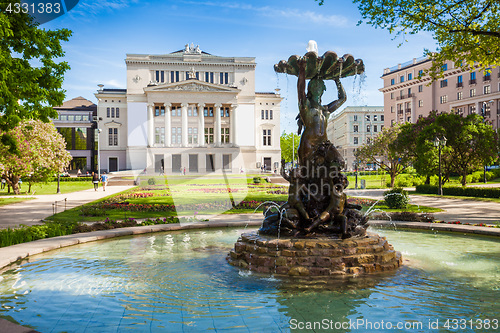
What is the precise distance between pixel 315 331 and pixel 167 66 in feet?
259

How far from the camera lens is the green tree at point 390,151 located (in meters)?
37.8

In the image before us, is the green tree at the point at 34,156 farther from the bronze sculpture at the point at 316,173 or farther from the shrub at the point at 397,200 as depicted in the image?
the bronze sculpture at the point at 316,173

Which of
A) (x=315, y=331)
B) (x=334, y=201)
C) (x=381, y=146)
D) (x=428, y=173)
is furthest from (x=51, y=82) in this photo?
(x=381, y=146)

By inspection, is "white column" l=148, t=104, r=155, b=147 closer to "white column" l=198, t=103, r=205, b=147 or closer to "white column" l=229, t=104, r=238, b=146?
"white column" l=198, t=103, r=205, b=147

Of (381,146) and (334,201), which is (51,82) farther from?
(381,146)

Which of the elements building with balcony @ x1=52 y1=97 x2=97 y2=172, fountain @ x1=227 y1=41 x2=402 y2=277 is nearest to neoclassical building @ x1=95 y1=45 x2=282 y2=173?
building with balcony @ x1=52 y1=97 x2=97 y2=172

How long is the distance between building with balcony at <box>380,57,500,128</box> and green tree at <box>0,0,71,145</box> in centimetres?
5043

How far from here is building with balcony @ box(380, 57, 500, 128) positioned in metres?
62.8

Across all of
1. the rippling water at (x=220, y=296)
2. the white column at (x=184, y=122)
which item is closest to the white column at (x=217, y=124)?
the white column at (x=184, y=122)

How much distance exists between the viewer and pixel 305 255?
7.30m

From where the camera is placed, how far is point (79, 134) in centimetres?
7800

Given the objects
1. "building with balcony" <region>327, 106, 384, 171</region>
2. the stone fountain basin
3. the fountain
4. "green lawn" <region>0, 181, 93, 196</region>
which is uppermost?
"building with balcony" <region>327, 106, 384, 171</region>

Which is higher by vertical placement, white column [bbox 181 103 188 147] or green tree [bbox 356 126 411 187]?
white column [bbox 181 103 188 147]

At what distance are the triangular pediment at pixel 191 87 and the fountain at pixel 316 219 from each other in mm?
64861
